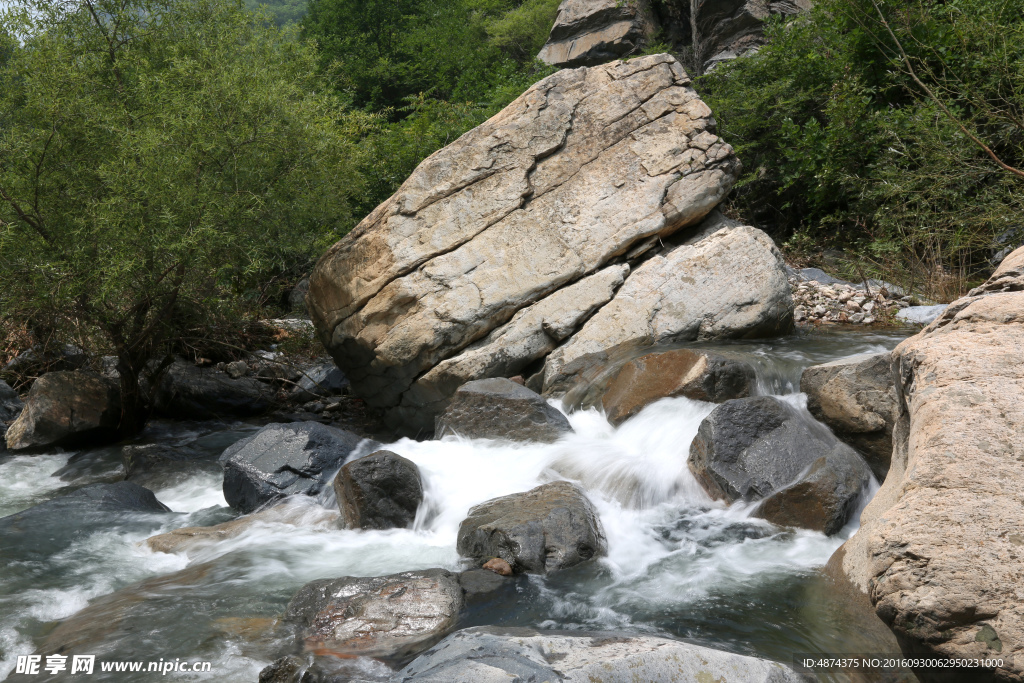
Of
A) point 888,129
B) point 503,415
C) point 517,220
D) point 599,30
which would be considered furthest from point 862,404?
point 599,30

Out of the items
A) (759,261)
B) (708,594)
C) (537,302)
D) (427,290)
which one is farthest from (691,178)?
(708,594)

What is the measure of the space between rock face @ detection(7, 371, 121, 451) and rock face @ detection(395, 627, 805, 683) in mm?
7732

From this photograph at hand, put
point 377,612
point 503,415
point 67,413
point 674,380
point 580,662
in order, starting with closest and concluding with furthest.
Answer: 1. point 580,662
2. point 377,612
3. point 674,380
4. point 503,415
5. point 67,413

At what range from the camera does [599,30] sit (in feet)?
66.0

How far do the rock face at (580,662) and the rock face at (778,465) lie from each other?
2061 mm

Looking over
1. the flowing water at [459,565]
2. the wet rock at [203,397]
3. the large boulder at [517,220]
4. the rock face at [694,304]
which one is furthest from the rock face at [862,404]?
the wet rock at [203,397]

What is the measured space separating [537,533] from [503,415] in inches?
91.1

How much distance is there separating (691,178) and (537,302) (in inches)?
94.9

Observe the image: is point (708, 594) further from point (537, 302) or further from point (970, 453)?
point (537, 302)

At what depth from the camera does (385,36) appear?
25.9m

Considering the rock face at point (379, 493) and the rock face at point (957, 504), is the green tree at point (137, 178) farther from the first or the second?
the rock face at point (957, 504)

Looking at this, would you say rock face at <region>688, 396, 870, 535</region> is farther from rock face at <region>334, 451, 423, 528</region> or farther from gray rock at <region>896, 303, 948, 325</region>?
gray rock at <region>896, 303, 948, 325</region>

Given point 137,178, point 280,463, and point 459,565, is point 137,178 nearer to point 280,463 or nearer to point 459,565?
point 280,463

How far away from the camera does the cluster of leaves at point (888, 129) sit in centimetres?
928
